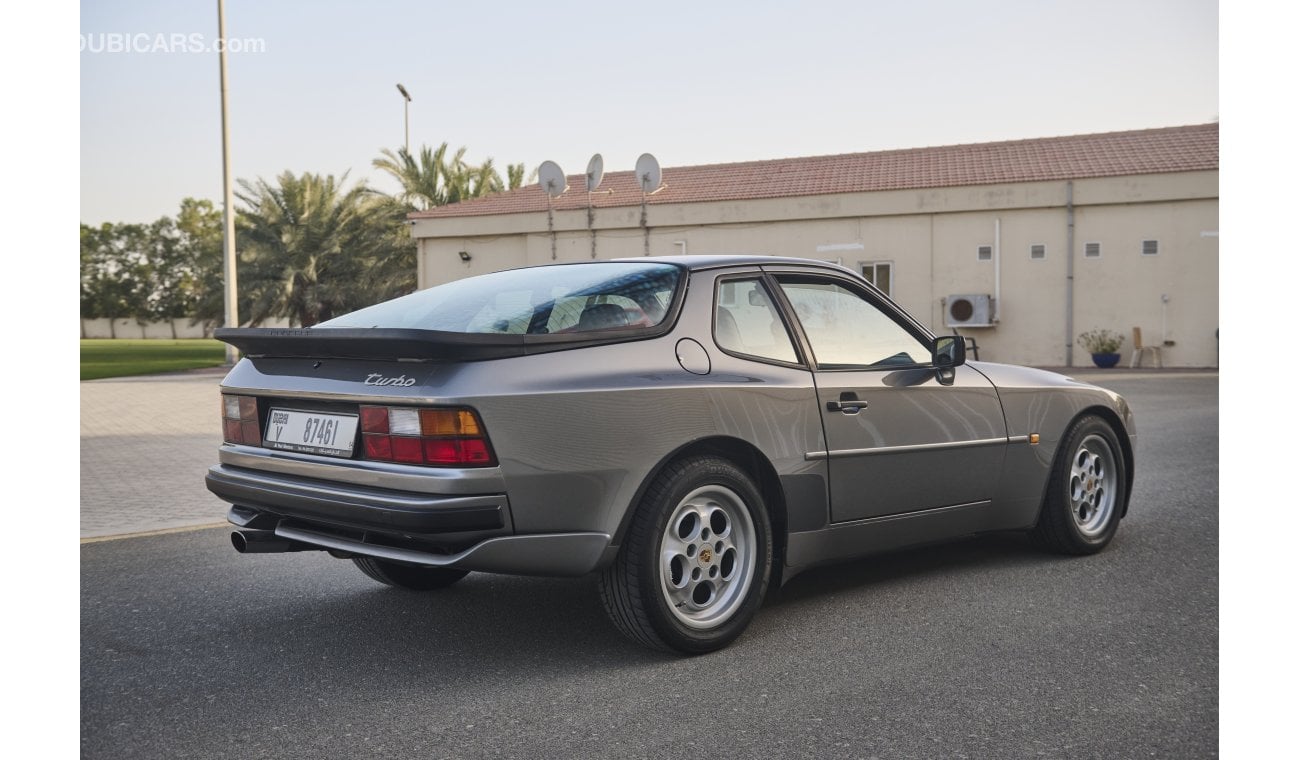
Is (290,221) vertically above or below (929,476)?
above

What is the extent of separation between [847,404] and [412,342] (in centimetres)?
183

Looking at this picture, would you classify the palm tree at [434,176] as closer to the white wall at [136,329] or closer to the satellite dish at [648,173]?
the satellite dish at [648,173]

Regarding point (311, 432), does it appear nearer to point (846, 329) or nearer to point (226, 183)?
point (846, 329)

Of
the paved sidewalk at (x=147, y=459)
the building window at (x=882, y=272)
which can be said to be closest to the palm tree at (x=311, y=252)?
the building window at (x=882, y=272)

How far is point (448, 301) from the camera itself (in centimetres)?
460

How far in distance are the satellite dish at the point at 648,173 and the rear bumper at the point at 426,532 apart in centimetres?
2735

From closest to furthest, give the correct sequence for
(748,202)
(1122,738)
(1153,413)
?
(1122,738), (1153,413), (748,202)

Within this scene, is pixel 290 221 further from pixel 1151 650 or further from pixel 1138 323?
pixel 1151 650

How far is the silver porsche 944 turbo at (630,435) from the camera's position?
3.71 meters

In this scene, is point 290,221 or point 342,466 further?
point 290,221

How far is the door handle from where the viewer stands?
15.1 ft

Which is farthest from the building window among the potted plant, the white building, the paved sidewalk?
the paved sidewalk

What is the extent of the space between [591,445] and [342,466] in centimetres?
83

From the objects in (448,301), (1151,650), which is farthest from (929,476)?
(448,301)
